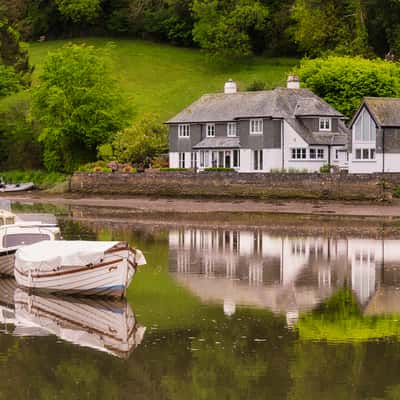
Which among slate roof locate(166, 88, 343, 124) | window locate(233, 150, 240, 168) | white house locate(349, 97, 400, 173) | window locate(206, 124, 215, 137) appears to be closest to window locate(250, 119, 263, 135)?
slate roof locate(166, 88, 343, 124)

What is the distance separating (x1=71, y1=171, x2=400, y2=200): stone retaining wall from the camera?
2771 inches

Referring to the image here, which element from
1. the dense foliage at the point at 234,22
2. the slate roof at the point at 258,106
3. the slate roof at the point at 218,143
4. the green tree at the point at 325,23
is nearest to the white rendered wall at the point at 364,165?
the slate roof at the point at 258,106

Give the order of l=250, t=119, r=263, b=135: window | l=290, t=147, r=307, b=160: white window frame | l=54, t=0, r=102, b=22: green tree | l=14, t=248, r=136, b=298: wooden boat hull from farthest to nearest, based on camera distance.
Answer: l=54, t=0, r=102, b=22: green tree < l=250, t=119, r=263, b=135: window < l=290, t=147, r=307, b=160: white window frame < l=14, t=248, r=136, b=298: wooden boat hull

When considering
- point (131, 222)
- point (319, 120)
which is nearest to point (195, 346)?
point (131, 222)

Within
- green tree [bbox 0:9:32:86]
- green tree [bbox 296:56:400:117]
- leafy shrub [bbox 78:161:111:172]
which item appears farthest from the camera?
green tree [bbox 0:9:32:86]

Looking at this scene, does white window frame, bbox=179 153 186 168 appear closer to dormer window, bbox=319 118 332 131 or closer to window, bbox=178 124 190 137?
window, bbox=178 124 190 137

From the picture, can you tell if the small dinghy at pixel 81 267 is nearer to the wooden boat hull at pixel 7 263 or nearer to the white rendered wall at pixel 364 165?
the wooden boat hull at pixel 7 263

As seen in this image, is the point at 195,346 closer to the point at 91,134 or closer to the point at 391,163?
the point at 391,163

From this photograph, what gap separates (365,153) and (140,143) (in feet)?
61.8

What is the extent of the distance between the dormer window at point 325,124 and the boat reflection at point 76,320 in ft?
160

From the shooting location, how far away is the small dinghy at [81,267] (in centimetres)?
3275

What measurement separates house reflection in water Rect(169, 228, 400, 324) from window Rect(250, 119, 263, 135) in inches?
1097

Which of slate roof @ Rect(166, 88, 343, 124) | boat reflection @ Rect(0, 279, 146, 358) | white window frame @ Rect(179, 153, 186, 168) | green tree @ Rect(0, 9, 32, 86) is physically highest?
green tree @ Rect(0, 9, 32, 86)

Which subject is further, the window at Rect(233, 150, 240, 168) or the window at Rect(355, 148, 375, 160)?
the window at Rect(233, 150, 240, 168)
